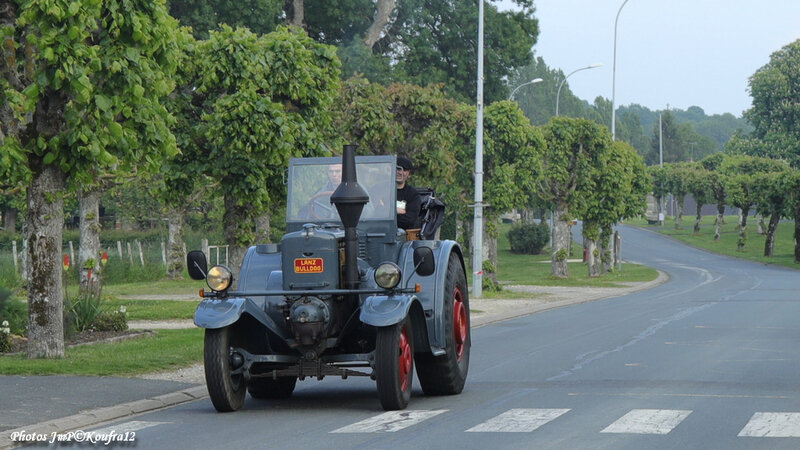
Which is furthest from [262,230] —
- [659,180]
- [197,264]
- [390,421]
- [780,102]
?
[780,102]

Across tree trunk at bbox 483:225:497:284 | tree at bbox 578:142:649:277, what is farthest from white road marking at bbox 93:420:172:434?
tree at bbox 578:142:649:277

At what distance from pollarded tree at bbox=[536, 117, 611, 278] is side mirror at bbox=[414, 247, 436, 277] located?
138ft

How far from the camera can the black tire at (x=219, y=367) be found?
37.3ft

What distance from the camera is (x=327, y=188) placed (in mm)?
13273

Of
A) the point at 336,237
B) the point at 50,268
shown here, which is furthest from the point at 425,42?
the point at 336,237

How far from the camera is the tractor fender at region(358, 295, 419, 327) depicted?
11.2 meters

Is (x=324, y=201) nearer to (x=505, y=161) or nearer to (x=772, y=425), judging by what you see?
(x=772, y=425)

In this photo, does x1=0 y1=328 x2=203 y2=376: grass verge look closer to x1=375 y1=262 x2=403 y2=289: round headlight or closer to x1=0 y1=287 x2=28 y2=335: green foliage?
x1=0 y1=287 x2=28 y2=335: green foliage

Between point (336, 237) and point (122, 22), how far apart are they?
5.01 metres

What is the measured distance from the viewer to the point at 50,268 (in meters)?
16.2

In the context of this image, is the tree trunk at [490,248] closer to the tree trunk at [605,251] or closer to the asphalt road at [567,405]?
the tree trunk at [605,251]

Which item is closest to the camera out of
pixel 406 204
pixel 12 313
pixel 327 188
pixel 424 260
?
pixel 424 260

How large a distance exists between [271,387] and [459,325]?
2.14 meters

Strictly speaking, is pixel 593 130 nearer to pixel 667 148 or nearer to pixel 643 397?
pixel 643 397
